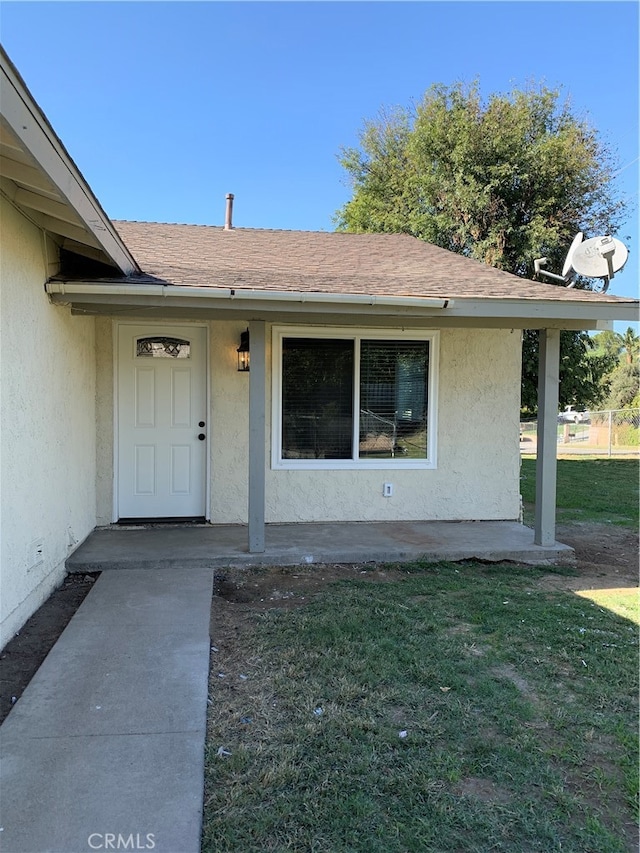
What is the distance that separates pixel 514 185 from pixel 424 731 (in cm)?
1495

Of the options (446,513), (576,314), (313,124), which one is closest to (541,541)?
(446,513)

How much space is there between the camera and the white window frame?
662cm

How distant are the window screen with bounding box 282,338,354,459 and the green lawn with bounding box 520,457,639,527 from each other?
125 inches

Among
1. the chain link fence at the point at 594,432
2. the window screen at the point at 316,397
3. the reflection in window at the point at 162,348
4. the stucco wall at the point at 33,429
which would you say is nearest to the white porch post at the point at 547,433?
the window screen at the point at 316,397

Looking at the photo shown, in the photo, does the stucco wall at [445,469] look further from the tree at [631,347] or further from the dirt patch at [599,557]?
the tree at [631,347]

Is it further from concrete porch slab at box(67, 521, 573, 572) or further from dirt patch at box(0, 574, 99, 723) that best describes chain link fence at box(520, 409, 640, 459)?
dirt patch at box(0, 574, 99, 723)

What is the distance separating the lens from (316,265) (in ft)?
21.4

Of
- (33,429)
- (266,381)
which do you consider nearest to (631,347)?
(266,381)

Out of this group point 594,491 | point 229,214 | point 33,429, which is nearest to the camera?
point 33,429

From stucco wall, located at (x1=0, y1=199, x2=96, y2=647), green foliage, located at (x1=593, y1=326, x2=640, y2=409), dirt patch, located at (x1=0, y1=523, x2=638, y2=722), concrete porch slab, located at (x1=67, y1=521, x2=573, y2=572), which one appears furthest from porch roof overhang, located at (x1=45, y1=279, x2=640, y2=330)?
green foliage, located at (x1=593, y1=326, x2=640, y2=409)

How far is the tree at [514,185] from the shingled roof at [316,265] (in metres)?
6.54

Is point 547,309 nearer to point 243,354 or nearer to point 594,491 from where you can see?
point 243,354

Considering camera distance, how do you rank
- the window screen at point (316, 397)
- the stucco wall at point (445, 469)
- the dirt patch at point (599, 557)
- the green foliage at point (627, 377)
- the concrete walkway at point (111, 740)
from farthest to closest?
the green foliage at point (627, 377)
the window screen at point (316, 397)
the stucco wall at point (445, 469)
the dirt patch at point (599, 557)
the concrete walkway at point (111, 740)

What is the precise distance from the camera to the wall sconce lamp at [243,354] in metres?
6.32
